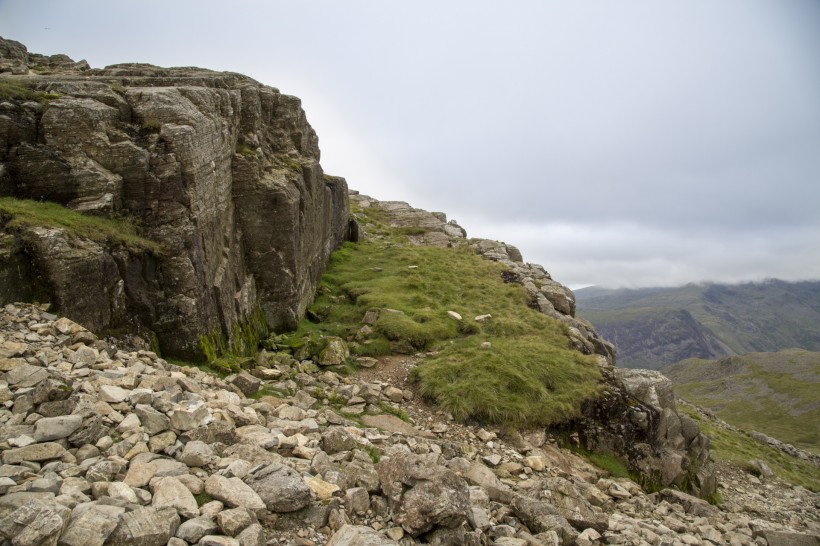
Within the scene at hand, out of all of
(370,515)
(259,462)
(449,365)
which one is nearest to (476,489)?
(370,515)

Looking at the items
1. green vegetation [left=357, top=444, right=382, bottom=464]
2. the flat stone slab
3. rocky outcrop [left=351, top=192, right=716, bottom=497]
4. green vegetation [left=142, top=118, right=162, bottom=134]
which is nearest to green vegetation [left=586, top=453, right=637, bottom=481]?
rocky outcrop [left=351, top=192, right=716, bottom=497]

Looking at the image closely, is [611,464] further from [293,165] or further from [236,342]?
[293,165]

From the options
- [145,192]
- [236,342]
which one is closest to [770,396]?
[236,342]

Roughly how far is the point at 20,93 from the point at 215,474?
1369 centimetres

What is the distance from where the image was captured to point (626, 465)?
58.7ft

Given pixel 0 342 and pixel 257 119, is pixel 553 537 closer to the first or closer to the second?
pixel 0 342

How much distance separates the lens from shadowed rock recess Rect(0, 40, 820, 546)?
7066mm

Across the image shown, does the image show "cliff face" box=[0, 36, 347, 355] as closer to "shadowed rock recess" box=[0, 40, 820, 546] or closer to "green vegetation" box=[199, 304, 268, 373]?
"shadowed rock recess" box=[0, 40, 820, 546]

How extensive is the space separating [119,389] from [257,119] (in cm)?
1746

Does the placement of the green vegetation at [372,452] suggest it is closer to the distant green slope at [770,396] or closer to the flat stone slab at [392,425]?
the flat stone slab at [392,425]

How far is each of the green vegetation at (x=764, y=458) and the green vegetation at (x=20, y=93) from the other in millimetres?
40577

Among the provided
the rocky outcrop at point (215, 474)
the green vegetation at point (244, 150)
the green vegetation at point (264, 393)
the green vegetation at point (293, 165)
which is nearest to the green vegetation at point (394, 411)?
the rocky outcrop at point (215, 474)

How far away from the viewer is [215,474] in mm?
7547

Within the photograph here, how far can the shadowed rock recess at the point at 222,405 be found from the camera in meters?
7.07
